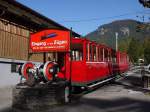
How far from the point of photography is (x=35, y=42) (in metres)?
16.5

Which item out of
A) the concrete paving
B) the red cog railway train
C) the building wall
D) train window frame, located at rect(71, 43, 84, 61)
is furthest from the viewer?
the building wall

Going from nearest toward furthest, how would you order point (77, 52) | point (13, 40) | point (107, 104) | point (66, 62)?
point (107, 104) < point (66, 62) < point (77, 52) < point (13, 40)

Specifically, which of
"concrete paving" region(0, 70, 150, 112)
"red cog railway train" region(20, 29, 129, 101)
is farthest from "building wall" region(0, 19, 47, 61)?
"concrete paving" region(0, 70, 150, 112)

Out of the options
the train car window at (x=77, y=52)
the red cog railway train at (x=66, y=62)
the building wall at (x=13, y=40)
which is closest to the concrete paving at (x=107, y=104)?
the red cog railway train at (x=66, y=62)

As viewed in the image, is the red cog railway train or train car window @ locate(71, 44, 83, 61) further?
train car window @ locate(71, 44, 83, 61)

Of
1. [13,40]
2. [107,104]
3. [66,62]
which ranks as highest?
[13,40]

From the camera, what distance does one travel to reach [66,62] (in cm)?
1789

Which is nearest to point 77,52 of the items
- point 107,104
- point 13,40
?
point 107,104

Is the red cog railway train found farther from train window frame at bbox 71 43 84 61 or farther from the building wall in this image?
the building wall

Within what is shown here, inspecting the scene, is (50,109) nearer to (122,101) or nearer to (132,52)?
(122,101)

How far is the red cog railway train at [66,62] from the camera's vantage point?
48.6 feet

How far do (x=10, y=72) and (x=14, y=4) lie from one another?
4685 millimetres

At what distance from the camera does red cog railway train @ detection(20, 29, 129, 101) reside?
1482cm

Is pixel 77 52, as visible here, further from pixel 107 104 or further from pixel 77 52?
pixel 107 104
